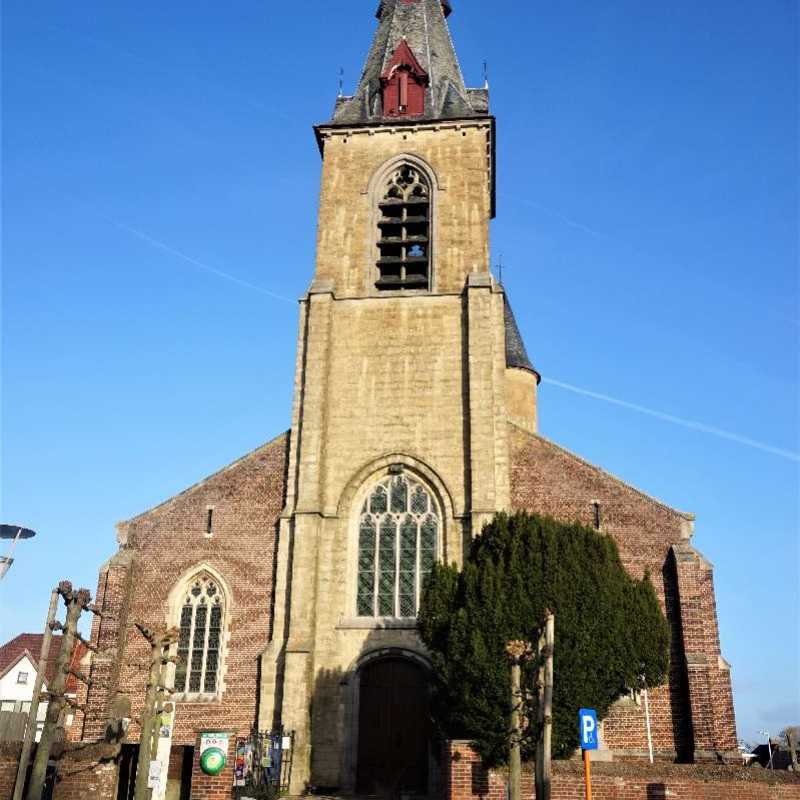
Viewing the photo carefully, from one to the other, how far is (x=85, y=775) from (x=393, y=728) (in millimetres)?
7768

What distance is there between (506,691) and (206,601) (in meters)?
8.26

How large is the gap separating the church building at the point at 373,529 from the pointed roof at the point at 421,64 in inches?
93.2

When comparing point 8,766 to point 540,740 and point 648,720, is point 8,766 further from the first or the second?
point 648,720

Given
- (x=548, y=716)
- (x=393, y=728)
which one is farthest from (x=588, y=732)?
(x=393, y=728)

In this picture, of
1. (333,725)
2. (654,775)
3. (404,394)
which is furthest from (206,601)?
(654,775)

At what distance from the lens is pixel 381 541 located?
792 inches

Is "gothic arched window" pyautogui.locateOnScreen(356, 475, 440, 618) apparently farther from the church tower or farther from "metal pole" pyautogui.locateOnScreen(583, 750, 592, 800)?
"metal pole" pyautogui.locateOnScreen(583, 750, 592, 800)

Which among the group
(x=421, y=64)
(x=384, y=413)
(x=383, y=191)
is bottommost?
(x=384, y=413)

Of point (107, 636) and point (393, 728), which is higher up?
point (107, 636)

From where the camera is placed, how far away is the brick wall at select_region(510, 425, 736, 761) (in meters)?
17.4

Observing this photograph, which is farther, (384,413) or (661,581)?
(384,413)

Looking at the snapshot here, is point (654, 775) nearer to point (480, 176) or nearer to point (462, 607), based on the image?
point (462, 607)

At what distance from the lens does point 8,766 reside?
12.8 metres

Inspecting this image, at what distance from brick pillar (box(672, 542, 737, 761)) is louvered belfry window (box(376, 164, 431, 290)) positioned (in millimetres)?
9840
